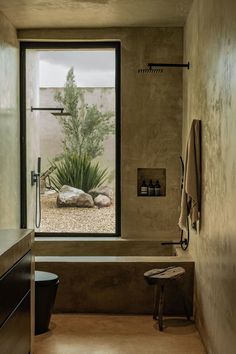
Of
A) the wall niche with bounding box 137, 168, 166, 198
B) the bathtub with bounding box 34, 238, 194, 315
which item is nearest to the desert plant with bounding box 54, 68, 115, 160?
the wall niche with bounding box 137, 168, 166, 198

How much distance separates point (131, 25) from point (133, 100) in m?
0.82

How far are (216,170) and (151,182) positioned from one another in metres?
2.59

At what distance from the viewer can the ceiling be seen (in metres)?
4.79

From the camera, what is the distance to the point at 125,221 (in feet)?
19.1

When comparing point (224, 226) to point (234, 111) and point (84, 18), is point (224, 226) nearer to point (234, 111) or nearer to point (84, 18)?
point (234, 111)

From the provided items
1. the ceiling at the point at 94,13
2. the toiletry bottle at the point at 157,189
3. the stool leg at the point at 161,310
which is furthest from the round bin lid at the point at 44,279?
the ceiling at the point at 94,13

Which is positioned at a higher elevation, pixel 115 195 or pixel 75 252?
pixel 115 195

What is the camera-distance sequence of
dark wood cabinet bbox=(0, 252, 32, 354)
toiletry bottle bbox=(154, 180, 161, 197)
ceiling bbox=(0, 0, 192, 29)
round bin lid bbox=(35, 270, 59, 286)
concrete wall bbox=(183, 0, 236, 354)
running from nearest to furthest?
dark wood cabinet bbox=(0, 252, 32, 354), concrete wall bbox=(183, 0, 236, 354), round bin lid bbox=(35, 270, 59, 286), ceiling bbox=(0, 0, 192, 29), toiletry bottle bbox=(154, 180, 161, 197)

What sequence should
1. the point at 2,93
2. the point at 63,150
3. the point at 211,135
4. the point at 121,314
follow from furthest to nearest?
the point at 63,150
the point at 2,93
the point at 121,314
the point at 211,135

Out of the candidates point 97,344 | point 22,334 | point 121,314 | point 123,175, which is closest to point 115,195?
point 123,175

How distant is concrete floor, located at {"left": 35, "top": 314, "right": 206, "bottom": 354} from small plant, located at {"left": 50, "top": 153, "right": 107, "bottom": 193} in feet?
5.99

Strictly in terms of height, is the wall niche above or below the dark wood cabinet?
above

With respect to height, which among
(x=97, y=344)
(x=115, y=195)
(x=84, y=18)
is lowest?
(x=97, y=344)

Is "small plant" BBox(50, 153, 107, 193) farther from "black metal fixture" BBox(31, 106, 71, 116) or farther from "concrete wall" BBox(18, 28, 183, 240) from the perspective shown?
"black metal fixture" BBox(31, 106, 71, 116)
